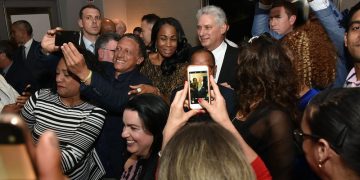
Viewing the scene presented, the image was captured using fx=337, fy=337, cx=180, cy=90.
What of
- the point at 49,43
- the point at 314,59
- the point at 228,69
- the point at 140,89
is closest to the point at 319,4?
the point at 314,59

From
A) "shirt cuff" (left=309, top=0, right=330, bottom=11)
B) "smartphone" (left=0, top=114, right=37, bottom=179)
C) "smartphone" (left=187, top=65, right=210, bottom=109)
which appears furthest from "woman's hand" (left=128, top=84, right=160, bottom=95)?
"smartphone" (left=0, top=114, right=37, bottom=179)

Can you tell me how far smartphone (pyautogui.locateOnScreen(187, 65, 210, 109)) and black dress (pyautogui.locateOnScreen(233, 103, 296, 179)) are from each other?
0.81 ft

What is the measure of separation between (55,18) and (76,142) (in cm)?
502

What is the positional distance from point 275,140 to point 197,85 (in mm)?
407

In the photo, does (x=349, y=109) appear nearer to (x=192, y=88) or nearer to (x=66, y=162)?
(x=192, y=88)

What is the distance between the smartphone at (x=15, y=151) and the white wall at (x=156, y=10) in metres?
5.84

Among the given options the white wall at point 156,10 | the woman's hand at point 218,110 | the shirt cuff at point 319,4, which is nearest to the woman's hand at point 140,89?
the woman's hand at point 218,110

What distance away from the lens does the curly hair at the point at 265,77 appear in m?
1.52

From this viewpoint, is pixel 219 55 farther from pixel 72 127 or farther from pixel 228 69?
pixel 72 127

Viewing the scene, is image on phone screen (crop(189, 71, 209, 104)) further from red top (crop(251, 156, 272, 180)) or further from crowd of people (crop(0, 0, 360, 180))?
red top (crop(251, 156, 272, 180))

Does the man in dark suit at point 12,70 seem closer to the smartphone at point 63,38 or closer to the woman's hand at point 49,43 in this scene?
the woman's hand at point 49,43

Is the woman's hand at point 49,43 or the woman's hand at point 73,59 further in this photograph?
the woman's hand at point 49,43

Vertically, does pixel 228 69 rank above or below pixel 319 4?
below

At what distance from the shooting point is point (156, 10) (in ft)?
21.3
